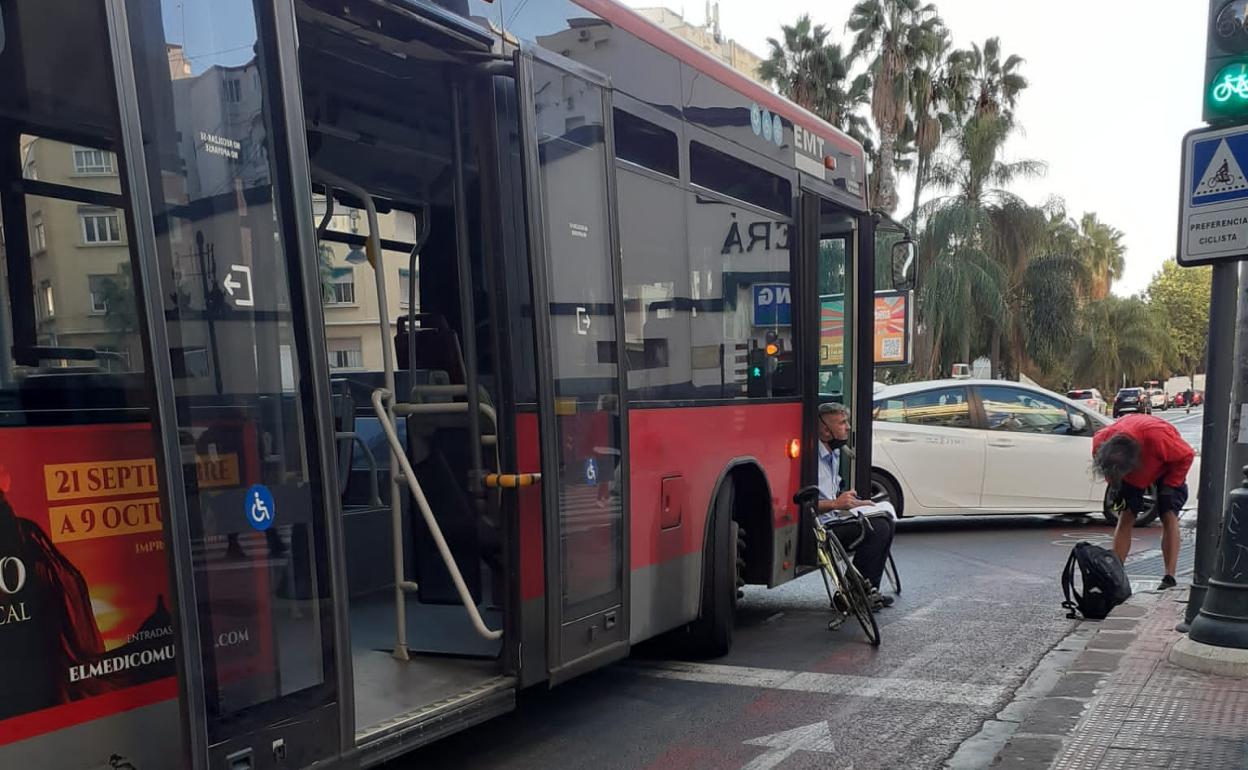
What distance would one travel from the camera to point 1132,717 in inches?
190

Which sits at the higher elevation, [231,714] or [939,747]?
[231,714]

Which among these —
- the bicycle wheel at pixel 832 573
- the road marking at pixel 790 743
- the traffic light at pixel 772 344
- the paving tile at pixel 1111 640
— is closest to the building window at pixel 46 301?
the road marking at pixel 790 743

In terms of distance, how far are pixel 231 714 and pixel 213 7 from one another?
2088 mm

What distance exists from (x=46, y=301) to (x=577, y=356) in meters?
2.29

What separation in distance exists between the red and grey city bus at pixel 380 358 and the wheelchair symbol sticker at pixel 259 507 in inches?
0.8

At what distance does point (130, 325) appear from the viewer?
304 cm

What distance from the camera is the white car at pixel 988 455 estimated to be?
37.8 feet

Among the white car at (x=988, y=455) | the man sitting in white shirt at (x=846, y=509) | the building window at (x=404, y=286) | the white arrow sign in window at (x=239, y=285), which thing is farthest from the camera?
the white car at (x=988, y=455)

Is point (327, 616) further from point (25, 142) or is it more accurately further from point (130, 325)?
point (25, 142)

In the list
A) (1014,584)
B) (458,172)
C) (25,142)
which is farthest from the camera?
(1014,584)

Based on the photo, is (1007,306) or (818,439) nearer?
(818,439)

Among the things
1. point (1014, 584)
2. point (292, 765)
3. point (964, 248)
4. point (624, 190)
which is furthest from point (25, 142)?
point (964, 248)

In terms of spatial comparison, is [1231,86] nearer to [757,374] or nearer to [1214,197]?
[1214,197]

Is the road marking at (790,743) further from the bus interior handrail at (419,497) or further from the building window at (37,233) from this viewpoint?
the building window at (37,233)
